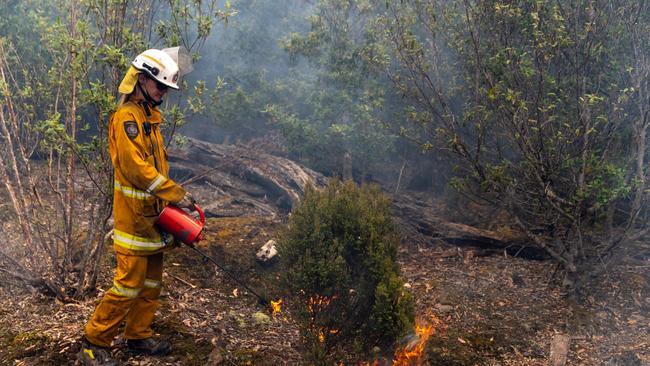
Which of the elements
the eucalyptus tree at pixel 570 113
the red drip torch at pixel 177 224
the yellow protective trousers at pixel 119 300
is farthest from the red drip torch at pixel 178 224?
the eucalyptus tree at pixel 570 113

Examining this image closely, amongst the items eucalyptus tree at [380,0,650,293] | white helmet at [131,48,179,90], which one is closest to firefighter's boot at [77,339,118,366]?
white helmet at [131,48,179,90]

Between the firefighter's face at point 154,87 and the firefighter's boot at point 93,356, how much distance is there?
1981mm

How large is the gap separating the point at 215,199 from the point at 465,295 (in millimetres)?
5695

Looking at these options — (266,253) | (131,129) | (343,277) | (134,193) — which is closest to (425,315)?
(343,277)

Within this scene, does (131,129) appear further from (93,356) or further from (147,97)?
(93,356)

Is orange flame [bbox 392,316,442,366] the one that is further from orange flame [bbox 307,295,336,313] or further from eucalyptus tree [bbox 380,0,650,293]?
eucalyptus tree [bbox 380,0,650,293]

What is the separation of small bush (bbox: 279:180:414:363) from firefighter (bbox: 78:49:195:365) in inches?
41.6

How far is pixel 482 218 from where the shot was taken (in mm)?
7926

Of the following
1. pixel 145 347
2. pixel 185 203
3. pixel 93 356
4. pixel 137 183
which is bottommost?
pixel 145 347

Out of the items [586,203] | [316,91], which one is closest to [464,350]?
[586,203]

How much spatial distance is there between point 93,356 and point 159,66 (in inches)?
89.0

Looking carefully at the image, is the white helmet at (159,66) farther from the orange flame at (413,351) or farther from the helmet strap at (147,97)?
the orange flame at (413,351)

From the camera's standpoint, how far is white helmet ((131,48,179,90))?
334 centimetres

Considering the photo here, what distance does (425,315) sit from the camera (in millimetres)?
5305
